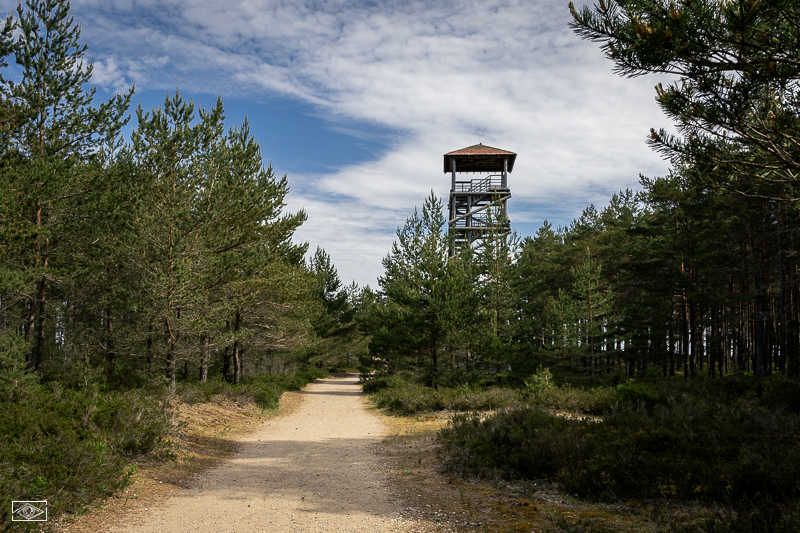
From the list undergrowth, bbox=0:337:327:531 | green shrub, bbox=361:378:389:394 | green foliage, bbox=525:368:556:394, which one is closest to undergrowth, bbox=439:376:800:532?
undergrowth, bbox=0:337:327:531

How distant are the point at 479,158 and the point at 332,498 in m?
29.5

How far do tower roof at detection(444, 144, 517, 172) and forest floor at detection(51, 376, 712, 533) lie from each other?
82.0 feet

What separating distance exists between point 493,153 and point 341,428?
24002 millimetres

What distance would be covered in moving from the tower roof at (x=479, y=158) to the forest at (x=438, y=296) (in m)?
9.13

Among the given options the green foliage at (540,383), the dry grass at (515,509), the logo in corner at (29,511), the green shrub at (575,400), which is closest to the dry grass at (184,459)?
the logo in corner at (29,511)

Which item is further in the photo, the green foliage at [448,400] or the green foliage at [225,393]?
the green foliage at [448,400]

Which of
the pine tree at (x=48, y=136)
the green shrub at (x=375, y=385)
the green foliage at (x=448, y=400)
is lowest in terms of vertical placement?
the green shrub at (x=375, y=385)

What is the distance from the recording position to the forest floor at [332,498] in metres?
4.86

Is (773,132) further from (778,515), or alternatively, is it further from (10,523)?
(10,523)

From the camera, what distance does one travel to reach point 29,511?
449 cm

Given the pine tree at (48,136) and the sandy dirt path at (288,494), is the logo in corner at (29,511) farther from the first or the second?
the pine tree at (48,136)

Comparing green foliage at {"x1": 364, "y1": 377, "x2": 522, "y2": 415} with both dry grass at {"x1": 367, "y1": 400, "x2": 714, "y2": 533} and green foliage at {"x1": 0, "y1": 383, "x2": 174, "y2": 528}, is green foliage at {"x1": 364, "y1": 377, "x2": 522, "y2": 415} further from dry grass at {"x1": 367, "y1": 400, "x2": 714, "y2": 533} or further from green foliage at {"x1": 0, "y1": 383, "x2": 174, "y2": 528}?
green foliage at {"x1": 0, "y1": 383, "x2": 174, "y2": 528}

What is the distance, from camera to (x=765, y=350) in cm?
2314

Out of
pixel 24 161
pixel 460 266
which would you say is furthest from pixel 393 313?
pixel 24 161
